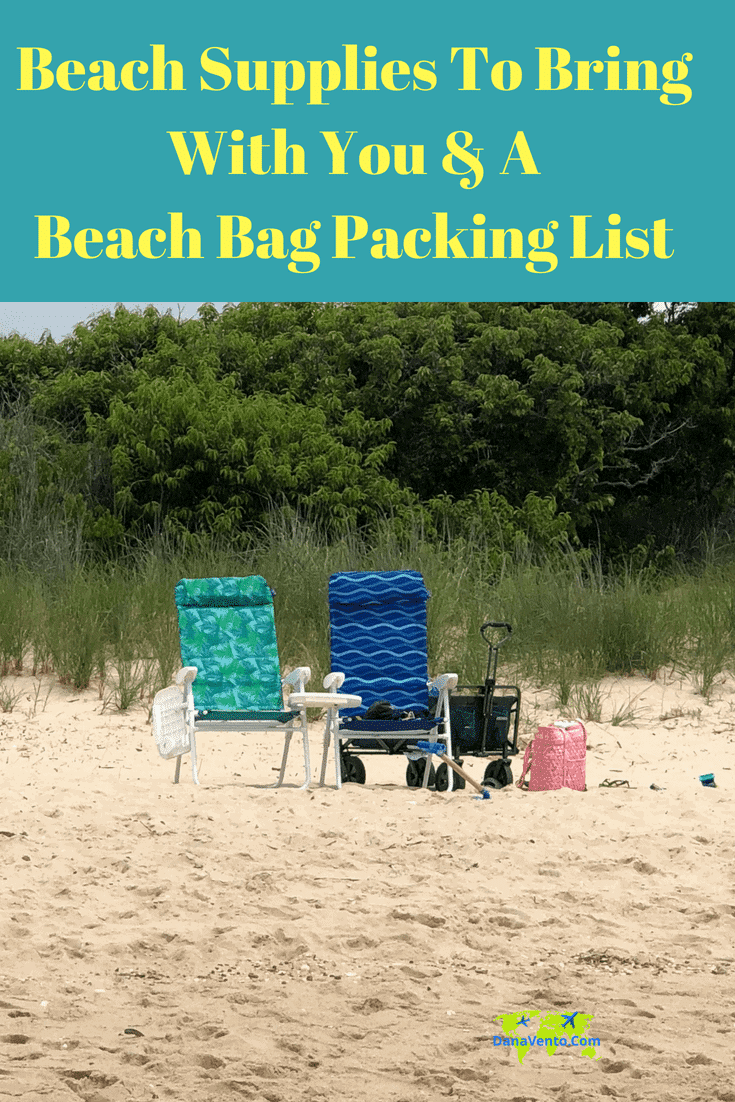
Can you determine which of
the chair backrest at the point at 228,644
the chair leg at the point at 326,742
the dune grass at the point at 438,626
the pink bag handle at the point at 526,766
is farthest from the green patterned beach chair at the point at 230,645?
the dune grass at the point at 438,626

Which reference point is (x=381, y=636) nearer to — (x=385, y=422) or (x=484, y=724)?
(x=484, y=724)

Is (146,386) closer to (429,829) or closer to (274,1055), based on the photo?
(429,829)

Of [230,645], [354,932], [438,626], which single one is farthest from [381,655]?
[354,932]

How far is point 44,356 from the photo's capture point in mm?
16078

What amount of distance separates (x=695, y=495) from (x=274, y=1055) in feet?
52.3

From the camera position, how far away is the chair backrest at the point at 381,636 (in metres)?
6.11

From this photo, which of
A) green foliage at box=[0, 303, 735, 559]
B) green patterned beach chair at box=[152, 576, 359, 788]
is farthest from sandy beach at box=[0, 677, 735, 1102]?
green foliage at box=[0, 303, 735, 559]

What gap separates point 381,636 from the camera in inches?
242

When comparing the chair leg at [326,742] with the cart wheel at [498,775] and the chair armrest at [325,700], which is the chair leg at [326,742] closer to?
the chair armrest at [325,700]

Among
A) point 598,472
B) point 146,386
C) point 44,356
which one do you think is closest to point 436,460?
point 598,472

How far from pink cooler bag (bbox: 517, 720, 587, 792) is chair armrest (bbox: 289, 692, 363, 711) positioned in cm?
87

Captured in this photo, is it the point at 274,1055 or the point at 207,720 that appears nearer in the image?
the point at 274,1055

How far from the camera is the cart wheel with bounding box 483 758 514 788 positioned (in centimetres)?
586

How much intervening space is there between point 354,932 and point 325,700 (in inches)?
67.3
